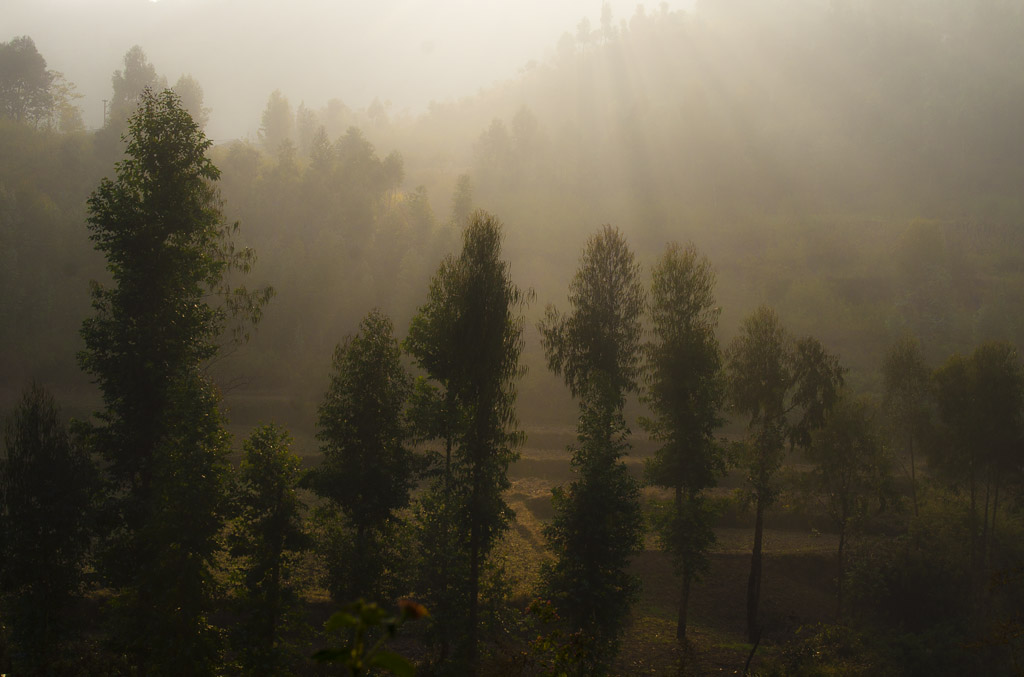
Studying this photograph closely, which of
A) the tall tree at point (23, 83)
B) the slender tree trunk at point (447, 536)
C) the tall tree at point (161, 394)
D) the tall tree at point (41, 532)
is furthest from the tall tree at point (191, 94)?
the slender tree trunk at point (447, 536)

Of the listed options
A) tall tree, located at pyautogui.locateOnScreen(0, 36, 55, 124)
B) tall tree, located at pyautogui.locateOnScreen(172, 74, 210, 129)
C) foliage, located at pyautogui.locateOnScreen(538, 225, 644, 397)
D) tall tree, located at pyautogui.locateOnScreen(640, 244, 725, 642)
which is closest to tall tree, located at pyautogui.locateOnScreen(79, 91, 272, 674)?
foliage, located at pyautogui.locateOnScreen(538, 225, 644, 397)

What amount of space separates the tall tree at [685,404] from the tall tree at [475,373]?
26.0 ft

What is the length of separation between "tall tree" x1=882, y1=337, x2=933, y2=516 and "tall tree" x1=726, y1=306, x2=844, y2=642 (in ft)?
34.0

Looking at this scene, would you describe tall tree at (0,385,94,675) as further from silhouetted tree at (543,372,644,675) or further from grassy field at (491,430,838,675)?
grassy field at (491,430,838,675)

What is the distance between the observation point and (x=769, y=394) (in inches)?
1010

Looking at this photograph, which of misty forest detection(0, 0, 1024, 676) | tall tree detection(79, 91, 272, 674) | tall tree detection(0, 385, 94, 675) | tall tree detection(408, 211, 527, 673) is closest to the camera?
tall tree detection(79, 91, 272, 674)

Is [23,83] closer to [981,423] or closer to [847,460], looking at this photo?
[847,460]

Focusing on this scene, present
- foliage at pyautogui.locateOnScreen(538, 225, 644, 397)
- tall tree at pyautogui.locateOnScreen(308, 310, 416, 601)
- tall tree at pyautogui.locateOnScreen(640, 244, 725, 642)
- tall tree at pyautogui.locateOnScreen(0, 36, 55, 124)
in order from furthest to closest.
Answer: tall tree at pyautogui.locateOnScreen(0, 36, 55, 124)
foliage at pyautogui.locateOnScreen(538, 225, 644, 397)
tall tree at pyautogui.locateOnScreen(640, 244, 725, 642)
tall tree at pyautogui.locateOnScreen(308, 310, 416, 601)

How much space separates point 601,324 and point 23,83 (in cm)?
9186

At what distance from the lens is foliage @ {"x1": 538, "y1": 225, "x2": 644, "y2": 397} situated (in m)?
25.1

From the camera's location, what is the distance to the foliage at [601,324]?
82.5 feet

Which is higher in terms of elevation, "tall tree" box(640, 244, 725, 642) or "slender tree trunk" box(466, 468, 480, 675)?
"tall tree" box(640, 244, 725, 642)

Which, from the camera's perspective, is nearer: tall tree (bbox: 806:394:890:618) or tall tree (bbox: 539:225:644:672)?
tall tree (bbox: 539:225:644:672)

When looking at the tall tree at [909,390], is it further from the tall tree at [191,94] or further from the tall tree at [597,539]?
the tall tree at [191,94]
